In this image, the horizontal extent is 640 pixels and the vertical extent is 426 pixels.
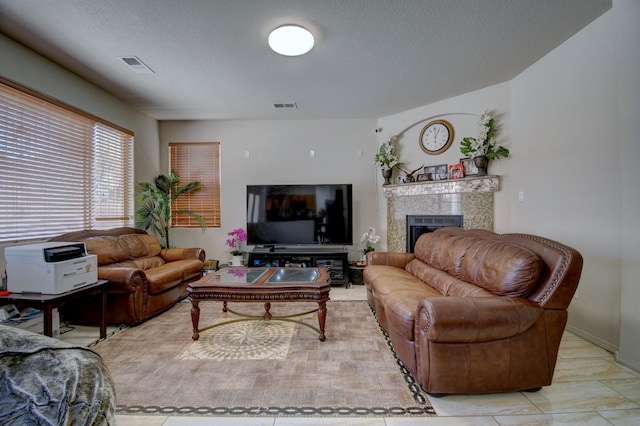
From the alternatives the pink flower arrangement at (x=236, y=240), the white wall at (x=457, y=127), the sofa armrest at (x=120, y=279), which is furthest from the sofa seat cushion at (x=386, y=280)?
the sofa armrest at (x=120, y=279)

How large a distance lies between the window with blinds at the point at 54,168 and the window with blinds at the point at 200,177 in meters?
0.87

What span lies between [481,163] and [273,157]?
316cm

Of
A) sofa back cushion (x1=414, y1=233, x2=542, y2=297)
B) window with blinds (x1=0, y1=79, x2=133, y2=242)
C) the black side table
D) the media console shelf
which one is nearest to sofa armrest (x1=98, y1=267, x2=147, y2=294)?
the black side table

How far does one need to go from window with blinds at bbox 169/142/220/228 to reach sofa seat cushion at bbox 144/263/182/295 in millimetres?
1481

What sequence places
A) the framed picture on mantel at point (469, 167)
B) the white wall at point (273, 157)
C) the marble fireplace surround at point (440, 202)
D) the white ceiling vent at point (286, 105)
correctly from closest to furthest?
the marble fireplace surround at point (440, 202), the framed picture on mantel at point (469, 167), the white ceiling vent at point (286, 105), the white wall at point (273, 157)

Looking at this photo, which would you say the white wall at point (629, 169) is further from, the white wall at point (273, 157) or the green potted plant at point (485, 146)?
the white wall at point (273, 157)

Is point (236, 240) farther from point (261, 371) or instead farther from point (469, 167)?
point (469, 167)

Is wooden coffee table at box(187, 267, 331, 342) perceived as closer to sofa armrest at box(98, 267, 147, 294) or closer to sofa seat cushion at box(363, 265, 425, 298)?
sofa seat cushion at box(363, 265, 425, 298)

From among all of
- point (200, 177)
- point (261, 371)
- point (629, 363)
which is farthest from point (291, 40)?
point (629, 363)

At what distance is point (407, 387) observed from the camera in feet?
5.67

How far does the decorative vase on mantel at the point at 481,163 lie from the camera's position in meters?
3.37

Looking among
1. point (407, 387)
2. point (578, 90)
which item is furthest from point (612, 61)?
point (407, 387)

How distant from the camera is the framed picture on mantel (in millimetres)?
3561

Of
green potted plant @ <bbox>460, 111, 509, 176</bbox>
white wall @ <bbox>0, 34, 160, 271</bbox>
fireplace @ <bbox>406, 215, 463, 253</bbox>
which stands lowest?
fireplace @ <bbox>406, 215, 463, 253</bbox>
